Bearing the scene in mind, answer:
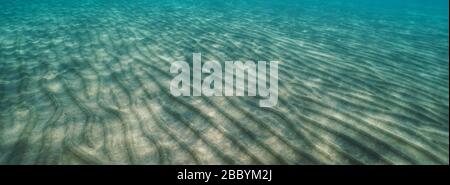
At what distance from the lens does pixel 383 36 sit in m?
9.17

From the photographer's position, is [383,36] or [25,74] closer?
[25,74]

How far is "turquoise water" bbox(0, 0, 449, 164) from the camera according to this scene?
2865mm

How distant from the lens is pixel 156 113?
138 inches

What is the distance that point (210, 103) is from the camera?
147 inches

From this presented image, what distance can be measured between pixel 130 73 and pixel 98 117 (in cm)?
143

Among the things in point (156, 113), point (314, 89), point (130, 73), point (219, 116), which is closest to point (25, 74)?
point (130, 73)

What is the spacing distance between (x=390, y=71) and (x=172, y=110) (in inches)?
166

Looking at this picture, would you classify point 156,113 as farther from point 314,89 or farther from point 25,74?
point 25,74

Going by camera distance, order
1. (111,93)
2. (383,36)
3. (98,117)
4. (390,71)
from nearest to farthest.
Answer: (98,117) → (111,93) → (390,71) → (383,36)

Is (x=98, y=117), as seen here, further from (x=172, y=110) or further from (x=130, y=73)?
(x=130, y=73)

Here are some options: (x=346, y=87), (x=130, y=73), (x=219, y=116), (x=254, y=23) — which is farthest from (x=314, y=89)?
(x=254, y=23)

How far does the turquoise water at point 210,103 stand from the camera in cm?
287

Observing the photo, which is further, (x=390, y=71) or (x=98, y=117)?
(x=390, y=71)
